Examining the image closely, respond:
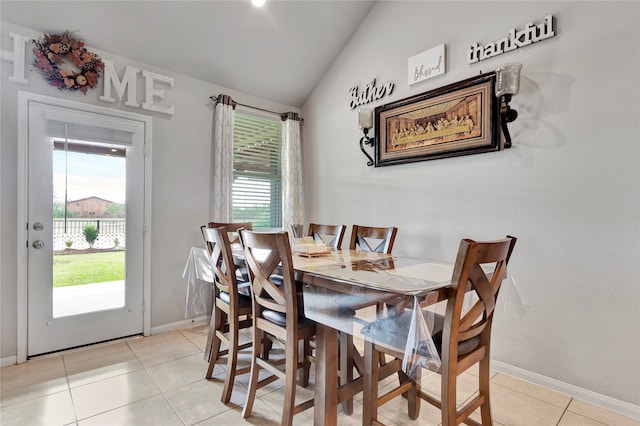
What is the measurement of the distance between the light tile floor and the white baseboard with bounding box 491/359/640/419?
0.04 metres

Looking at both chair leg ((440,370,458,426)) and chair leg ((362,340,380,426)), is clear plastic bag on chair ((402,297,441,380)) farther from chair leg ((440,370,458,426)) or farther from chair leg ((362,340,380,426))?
chair leg ((362,340,380,426))

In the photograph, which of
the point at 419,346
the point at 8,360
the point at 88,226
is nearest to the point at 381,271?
the point at 419,346

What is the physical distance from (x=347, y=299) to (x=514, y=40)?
2233mm

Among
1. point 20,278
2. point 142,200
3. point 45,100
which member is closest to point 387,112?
point 142,200

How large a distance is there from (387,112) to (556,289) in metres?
2.04

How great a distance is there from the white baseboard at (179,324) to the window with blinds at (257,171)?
1159mm

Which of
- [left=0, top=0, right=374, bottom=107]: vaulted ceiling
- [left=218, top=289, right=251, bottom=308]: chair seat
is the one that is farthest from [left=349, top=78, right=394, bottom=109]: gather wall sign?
[left=218, top=289, right=251, bottom=308]: chair seat

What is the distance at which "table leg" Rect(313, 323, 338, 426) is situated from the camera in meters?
1.58

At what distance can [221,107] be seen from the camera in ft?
11.2

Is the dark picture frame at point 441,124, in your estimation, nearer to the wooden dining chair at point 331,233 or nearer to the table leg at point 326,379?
the wooden dining chair at point 331,233

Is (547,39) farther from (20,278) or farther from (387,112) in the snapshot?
(20,278)

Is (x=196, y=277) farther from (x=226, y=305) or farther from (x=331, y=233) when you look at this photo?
(x=331, y=233)

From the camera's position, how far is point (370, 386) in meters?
1.57

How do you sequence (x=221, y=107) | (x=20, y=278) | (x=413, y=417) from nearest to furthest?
(x=413, y=417) → (x=20, y=278) → (x=221, y=107)
